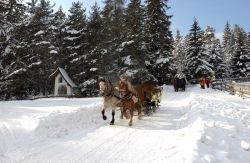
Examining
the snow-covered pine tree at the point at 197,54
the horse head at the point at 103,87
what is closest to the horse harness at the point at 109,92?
the horse head at the point at 103,87

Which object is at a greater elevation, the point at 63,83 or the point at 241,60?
the point at 241,60

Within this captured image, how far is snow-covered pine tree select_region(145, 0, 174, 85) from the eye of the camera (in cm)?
4597

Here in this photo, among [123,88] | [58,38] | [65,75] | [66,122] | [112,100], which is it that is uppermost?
[58,38]

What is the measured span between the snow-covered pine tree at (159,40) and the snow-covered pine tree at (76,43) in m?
9.01

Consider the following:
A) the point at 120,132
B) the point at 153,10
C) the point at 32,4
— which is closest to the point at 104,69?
the point at 153,10

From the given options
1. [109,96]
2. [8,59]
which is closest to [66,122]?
[109,96]

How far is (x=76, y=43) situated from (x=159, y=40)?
1203 cm

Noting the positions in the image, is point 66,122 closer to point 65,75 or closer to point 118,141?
point 118,141

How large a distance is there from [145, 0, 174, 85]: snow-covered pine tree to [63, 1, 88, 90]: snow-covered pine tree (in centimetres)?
901

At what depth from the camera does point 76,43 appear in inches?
1930

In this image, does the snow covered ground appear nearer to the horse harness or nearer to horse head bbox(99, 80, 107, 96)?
the horse harness

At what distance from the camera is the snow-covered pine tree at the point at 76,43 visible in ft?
151

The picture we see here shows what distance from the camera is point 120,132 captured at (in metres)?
12.2

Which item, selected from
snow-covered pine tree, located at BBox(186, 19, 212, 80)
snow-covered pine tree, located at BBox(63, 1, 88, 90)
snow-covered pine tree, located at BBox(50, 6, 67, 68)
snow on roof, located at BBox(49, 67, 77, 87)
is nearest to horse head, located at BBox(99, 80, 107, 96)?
snow-covered pine tree, located at BBox(63, 1, 88, 90)
